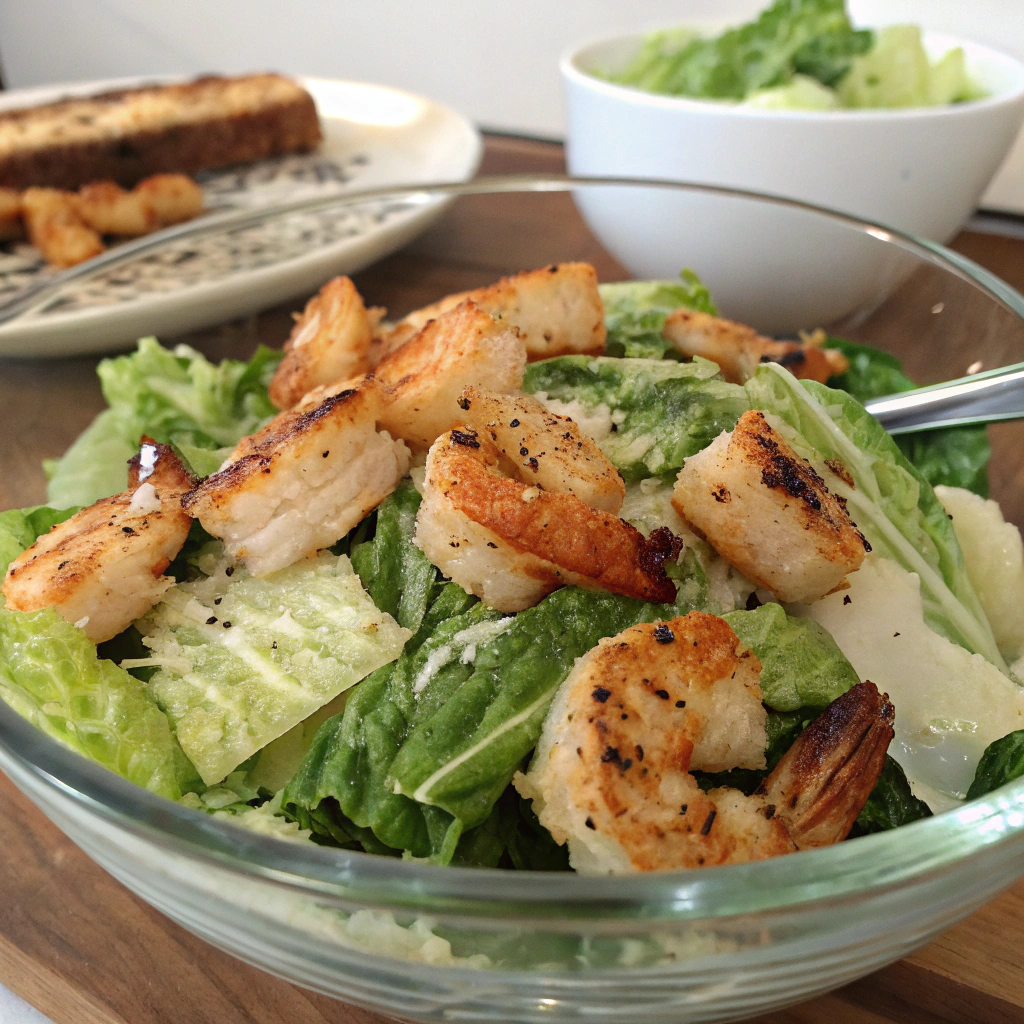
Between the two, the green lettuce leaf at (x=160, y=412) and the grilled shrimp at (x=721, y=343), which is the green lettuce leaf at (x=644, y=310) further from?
the green lettuce leaf at (x=160, y=412)

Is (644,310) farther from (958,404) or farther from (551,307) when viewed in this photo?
(958,404)

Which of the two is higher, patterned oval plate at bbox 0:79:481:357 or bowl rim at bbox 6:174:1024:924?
bowl rim at bbox 6:174:1024:924

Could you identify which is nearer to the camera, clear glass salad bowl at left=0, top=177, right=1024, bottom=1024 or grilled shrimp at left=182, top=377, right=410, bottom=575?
clear glass salad bowl at left=0, top=177, right=1024, bottom=1024

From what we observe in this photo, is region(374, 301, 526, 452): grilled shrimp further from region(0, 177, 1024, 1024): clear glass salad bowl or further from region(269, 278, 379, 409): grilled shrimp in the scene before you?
region(0, 177, 1024, 1024): clear glass salad bowl

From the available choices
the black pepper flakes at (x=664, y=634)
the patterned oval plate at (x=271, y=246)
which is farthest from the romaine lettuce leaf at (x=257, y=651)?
the patterned oval plate at (x=271, y=246)

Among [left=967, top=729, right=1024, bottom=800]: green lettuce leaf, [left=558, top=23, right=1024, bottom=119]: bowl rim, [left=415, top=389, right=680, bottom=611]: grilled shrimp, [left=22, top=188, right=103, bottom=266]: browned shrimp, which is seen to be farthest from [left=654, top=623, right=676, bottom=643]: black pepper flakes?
[left=22, top=188, right=103, bottom=266]: browned shrimp

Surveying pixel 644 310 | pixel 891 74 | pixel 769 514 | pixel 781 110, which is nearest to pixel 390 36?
pixel 891 74

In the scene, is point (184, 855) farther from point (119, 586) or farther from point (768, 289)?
point (768, 289)
